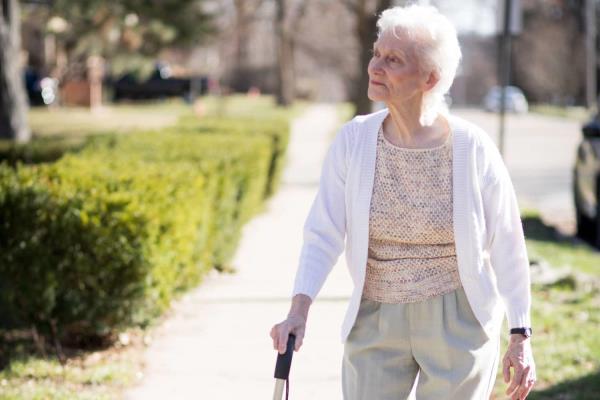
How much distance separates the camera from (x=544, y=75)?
67688mm

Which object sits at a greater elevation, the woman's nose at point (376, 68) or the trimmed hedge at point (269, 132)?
the woman's nose at point (376, 68)

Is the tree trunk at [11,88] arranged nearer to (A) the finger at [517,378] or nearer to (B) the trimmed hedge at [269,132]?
(B) the trimmed hedge at [269,132]

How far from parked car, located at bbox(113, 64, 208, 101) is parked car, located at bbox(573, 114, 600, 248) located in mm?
38648

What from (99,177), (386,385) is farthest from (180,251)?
(386,385)

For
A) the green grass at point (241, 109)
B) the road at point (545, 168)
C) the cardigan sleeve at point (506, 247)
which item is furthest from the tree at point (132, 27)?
the cardigan sleeve at point (506, 247)

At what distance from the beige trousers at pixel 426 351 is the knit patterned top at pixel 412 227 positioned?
0.14ft

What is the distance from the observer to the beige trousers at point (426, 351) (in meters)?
3.05

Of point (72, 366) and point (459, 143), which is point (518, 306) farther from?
point (72, 366)

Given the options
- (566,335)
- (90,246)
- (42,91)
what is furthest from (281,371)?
(42,91)

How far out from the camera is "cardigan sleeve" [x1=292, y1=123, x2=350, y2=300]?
3.15 metres

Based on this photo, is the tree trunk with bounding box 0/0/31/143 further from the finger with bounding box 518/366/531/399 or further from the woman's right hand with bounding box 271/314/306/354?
the finger with bounding box 518/366/531/399

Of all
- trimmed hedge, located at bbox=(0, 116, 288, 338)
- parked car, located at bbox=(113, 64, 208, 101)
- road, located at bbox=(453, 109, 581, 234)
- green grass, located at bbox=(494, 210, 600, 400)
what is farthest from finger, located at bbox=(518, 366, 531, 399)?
parked car, located at bbox=(113, 64, 208, 101)

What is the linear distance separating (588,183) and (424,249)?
9.06 meters

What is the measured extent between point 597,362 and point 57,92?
103ft
